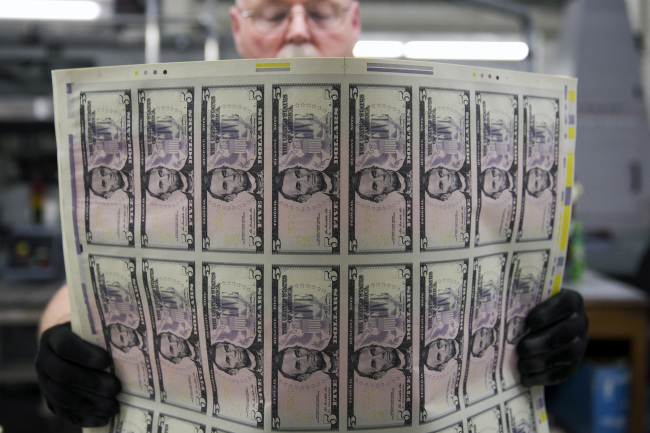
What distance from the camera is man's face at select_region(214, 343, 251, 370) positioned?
502 millimetres

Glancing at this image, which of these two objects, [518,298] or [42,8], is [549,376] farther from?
[42,8]

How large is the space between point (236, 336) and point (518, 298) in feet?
1.09

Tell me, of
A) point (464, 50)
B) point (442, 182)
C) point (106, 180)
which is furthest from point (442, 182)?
point (464, 50)

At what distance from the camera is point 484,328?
22.1 inches

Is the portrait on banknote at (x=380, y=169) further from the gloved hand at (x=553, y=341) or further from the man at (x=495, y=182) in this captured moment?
the gloved hand at (x=553, y=341)

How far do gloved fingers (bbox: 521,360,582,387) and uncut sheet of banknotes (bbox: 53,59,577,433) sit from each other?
0.29 ft

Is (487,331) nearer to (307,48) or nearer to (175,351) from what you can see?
(175,351)

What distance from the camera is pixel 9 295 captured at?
228 cm

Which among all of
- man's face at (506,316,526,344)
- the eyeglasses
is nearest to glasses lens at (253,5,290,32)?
the eyeglasses

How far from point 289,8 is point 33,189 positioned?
9.35ft

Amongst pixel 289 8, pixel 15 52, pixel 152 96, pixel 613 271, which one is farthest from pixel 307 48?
pixel 15 52

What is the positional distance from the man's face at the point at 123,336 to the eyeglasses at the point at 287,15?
19.6 inches

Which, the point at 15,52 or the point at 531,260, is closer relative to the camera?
the point at 531,260

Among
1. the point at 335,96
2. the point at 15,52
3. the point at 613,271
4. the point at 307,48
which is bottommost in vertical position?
the point at 613,271
